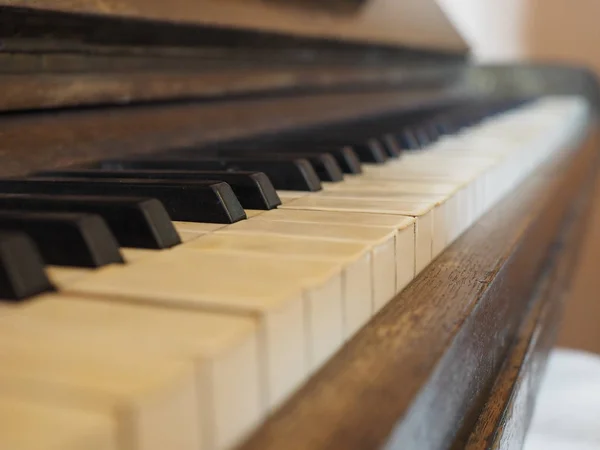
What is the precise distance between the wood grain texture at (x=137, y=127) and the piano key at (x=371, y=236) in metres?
0.34

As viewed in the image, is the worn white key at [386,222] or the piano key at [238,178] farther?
the piano key at [238,178]

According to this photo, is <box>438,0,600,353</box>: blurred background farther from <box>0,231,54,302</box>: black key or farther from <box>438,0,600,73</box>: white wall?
<box>0,231,54,302</box>: black key

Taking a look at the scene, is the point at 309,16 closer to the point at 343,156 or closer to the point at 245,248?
the point at 343,156

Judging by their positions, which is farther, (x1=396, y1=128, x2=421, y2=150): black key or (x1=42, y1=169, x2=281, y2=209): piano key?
(x1=396, y1=128, x2=421, y2=150): black key

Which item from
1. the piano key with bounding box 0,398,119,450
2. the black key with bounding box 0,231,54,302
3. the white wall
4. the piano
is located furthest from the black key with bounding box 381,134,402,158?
the white wall

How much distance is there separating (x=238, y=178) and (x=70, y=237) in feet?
0.87

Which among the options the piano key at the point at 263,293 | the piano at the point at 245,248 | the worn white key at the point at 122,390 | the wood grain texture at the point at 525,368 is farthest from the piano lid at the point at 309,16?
the wood grain texture at the point at 525,368

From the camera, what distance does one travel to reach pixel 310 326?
46 cm

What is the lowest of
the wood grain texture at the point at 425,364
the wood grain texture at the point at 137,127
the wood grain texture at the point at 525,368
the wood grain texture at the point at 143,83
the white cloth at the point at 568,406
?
the white cloth at the point at 568,406

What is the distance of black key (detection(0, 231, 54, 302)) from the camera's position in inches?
17.9

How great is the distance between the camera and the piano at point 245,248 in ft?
1.21

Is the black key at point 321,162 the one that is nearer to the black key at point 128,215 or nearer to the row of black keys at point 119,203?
the row of black keys at point 119,203

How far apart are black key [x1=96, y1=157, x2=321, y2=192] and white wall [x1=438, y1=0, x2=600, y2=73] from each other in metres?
2.82

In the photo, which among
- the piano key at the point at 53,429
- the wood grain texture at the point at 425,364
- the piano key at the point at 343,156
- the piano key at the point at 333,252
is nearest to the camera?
the piano key at the point at 53,429
